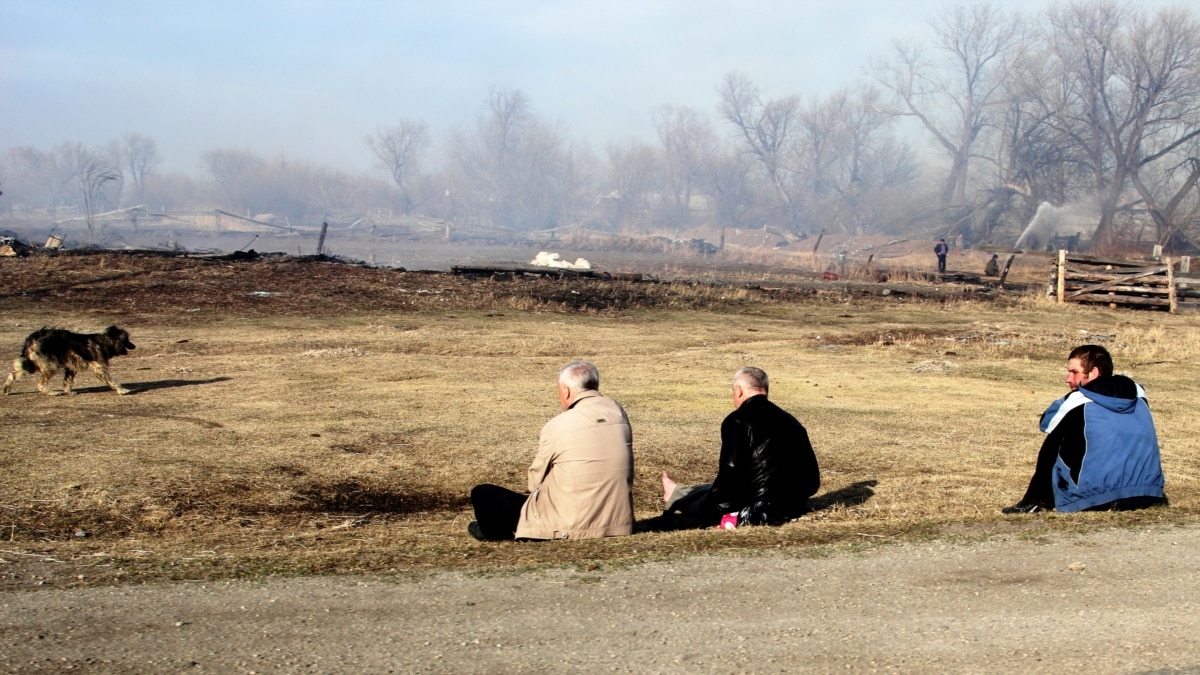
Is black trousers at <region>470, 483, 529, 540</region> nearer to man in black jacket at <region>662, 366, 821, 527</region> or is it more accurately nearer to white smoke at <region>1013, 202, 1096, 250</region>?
man in black jacket at <region>662, 366, 821, 527</region>

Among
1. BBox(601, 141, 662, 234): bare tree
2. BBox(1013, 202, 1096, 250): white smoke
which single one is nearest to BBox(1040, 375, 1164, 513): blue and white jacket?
BBox(1013, 202, 1096, 250): white smoke

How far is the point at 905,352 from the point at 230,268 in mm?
18197

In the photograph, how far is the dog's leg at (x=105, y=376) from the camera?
519 inches

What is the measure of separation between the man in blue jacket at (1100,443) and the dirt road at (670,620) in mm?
1134

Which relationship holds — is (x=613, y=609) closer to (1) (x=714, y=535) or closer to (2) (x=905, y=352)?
(1) (x=714, y=535)

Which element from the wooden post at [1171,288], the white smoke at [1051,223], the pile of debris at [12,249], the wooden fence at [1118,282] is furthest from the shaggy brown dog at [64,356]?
the white smoke at [1051,223]

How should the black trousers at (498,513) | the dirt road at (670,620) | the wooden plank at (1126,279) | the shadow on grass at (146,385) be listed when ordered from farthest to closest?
the wooden plank at (1126,279)
the shadow on grass at (146,385)
the black trousers at (498,513)
the dirt road at (670,620)

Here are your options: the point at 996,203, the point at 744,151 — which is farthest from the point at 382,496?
the point at 744,151

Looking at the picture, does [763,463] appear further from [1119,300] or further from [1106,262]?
[1106,262]

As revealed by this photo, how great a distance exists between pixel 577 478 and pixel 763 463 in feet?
4.74

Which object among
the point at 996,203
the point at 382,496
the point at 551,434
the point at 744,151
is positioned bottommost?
the point at 382,496

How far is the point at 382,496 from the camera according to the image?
8867mm

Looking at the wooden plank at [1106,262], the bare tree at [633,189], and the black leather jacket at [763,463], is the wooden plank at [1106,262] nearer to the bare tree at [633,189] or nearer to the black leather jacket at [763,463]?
the black leather jacket at [763,463]

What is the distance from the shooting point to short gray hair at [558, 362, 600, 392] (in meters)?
6.78
